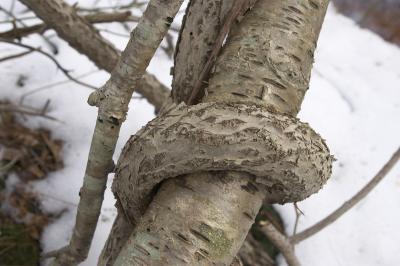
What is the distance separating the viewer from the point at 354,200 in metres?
1.31

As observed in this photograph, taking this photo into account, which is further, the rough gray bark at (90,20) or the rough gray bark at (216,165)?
the rough gray bark at (90,20)

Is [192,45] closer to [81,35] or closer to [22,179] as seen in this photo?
[81,35]

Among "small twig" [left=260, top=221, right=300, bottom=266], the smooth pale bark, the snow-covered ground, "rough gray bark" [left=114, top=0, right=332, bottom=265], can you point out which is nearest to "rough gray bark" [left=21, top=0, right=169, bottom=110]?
the snow-covered ground

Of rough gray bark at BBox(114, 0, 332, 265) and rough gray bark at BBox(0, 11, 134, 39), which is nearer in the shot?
rough gray bark at BBox(114, 0, 332, 265)

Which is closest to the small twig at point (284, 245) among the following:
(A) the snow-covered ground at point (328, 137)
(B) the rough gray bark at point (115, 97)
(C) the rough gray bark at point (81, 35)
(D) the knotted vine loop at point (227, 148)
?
(A) the snow-covered ground at point (328, 137)

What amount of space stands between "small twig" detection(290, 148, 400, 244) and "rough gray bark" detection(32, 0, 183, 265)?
0.71m

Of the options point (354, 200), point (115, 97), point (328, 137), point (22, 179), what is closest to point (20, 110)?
point (22, 179)

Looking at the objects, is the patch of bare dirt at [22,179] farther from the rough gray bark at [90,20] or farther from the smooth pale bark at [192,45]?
the smooth pale bark at [192,45]

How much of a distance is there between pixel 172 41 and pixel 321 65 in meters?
0.78

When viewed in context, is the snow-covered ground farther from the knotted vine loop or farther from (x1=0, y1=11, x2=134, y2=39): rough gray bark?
the knotted vine loop

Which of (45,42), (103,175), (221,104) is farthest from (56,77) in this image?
(221,104)

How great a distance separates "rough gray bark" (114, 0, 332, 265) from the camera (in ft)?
1.85

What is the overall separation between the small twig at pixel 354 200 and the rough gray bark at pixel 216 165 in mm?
679

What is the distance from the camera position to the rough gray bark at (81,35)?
131 centimetres
